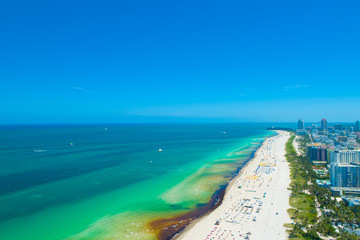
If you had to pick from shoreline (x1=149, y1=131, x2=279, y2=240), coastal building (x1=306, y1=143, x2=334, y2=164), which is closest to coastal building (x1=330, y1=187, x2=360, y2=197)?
shoreline (x1=149, y1=131, x2=279, y2=240)

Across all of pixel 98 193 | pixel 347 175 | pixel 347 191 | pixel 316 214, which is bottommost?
pixel 98 193

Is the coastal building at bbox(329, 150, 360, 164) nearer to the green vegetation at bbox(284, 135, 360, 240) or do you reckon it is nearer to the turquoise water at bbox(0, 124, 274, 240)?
the green vegetation at bbox(284, 135, 360, 240)

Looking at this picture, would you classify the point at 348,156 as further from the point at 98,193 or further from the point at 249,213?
the point at 98,193

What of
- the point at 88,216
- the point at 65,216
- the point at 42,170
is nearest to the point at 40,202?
the point at 65,216

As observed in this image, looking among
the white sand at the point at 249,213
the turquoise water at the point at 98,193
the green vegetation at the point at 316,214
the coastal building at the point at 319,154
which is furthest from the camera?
the coastal building at the point at 319,154

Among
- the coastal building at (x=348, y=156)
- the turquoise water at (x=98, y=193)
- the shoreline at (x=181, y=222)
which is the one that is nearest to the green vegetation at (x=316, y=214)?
the shoreline at (x=181, y=222)

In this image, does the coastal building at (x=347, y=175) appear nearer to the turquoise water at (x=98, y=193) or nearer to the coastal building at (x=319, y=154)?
the turquoise water at (x=98, y=193)

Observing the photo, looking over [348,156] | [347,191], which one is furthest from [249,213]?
[348,156]

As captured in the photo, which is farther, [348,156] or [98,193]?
[348,156]
